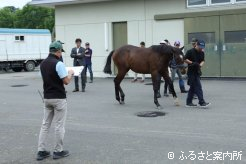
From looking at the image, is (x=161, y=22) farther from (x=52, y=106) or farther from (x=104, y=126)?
(x=52, y=106)

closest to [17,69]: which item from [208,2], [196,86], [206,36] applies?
[206,36]

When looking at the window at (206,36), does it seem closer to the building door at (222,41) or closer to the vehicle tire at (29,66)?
Result: the building door at (222,41)

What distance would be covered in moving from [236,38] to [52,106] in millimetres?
13431

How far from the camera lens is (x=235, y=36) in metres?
18.4

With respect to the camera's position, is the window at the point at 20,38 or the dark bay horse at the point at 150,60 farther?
the window at the point at 20,38

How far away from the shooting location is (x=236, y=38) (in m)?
18.4

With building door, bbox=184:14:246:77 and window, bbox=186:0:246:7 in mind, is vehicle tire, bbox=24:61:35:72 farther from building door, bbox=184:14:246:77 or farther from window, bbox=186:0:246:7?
window, bbox=186:0:246:7

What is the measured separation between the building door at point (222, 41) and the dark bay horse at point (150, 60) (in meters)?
7.39

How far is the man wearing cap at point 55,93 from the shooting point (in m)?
6.62

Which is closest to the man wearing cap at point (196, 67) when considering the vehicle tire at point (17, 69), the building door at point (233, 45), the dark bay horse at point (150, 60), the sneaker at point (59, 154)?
the dark bay horse at point (150, 60)

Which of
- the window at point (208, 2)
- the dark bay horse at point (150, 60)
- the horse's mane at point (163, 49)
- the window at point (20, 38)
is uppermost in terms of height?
the window at point (208, 2)

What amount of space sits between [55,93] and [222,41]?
1337 cm

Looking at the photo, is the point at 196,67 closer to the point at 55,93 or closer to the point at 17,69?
the point at 55,93

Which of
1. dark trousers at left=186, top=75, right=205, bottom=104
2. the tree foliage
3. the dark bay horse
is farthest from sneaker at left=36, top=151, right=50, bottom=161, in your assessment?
the tree foliage
